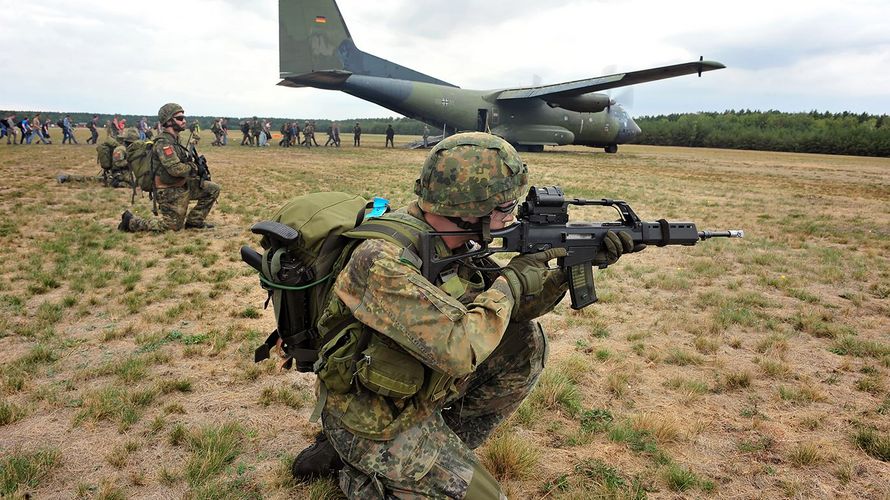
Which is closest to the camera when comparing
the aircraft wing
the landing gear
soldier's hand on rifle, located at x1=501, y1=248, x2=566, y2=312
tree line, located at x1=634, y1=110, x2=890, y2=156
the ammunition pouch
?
the ammunition pouch

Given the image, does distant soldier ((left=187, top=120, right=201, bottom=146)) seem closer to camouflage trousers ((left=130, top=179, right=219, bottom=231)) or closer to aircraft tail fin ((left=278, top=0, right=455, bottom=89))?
camouflage trousers ((left=130, top=179, right=219, bottom=231))

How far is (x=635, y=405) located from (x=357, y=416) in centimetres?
259

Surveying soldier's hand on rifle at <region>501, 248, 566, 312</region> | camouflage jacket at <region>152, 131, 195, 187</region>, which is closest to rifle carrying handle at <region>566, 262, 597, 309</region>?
soldier's hand on rifle at <region>501, 248, 566, 312</region>

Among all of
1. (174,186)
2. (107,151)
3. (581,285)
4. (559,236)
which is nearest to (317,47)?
(107,151)

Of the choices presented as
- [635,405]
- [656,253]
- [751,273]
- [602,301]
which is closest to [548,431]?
[635,405]

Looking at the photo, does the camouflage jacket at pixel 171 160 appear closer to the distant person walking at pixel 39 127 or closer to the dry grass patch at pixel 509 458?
the dry grass patch at pixel 509 458

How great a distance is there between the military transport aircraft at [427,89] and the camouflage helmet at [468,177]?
23.0 metres

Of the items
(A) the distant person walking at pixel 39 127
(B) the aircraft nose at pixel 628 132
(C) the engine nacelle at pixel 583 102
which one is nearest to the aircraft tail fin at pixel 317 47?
(C) the engine nacelle at pixel 583 102

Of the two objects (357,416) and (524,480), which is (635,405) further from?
(357,416)

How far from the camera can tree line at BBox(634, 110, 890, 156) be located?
4447 centimetres

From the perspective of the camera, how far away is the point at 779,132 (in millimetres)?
48875

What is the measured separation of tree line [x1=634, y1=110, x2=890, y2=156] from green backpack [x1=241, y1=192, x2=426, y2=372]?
54.7 meters

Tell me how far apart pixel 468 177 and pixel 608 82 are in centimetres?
2358

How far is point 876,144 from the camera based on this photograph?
4344cm
